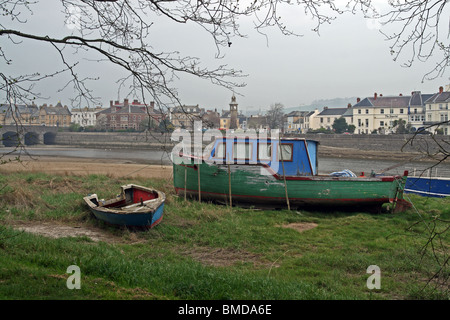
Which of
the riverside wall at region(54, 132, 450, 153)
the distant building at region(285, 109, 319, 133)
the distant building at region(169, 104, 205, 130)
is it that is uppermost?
the distant building at region(285, 109, 319, 133)

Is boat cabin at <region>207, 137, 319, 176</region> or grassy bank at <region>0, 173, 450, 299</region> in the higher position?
boat cabin at <region>207, 137, 319, 176</region>

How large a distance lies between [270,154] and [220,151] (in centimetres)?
176

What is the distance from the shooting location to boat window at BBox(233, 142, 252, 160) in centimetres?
1422

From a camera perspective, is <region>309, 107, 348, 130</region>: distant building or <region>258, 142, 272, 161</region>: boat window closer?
<region>258, 142, 272, 161</region>: boat window

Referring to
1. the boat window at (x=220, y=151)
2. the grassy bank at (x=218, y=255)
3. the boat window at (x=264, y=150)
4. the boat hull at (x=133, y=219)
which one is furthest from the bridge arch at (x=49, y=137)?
the boat hull at (x=133, y=219)

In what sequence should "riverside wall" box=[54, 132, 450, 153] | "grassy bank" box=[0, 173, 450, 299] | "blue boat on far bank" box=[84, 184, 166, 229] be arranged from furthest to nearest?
"riverside wall" box=[54, 132, 450, 153] < "blue boat on far bank" box=[84, 184, 166, 229] < "grassy bank" box=[0, 173, 450, 299]

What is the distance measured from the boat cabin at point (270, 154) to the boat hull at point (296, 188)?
2.06 ft

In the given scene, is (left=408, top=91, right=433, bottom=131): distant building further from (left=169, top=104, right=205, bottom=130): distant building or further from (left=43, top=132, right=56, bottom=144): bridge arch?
(left=169, top=104, right=205, bottom=130): distant building

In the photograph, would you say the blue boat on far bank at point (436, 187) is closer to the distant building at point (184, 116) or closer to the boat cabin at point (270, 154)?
the boat cabin at point (270, 154)

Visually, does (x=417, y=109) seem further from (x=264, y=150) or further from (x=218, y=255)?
(x=218, y=255)

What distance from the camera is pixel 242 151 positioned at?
46.8 ft

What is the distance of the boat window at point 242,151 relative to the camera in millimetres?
14219

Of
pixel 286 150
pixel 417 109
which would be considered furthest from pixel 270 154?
pixel 417 109

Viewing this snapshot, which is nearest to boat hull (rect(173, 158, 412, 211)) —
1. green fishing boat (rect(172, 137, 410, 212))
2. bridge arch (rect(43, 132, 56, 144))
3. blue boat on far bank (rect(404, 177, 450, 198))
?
green fishing boat (rect(172, 137, 410, 212))
